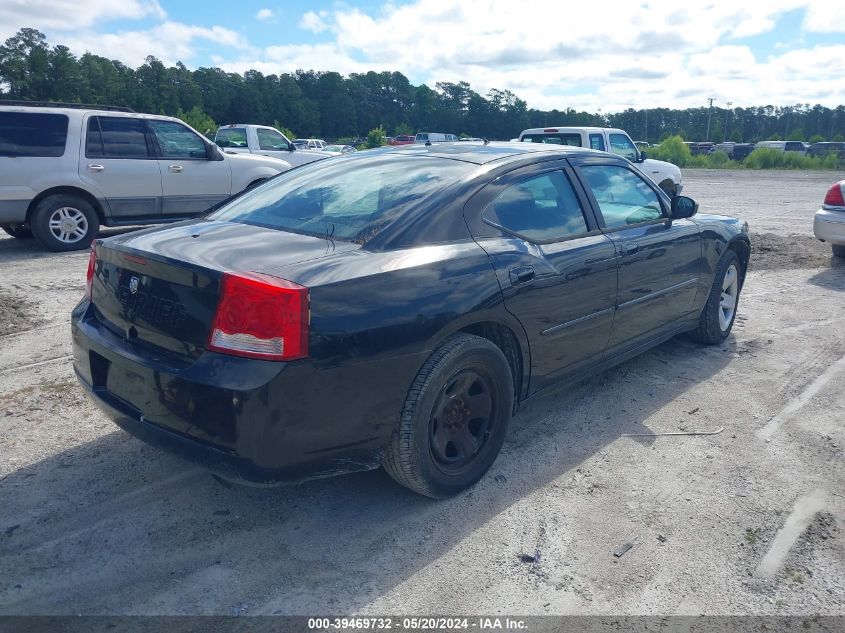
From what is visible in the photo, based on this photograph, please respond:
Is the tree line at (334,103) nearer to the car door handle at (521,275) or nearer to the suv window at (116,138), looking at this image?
the suv window at (116,138)

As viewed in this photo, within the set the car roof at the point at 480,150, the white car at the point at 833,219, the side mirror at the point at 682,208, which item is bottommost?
the white car at the point at 833,219

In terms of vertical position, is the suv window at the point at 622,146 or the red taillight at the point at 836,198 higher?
the suv window at the point at 622,146

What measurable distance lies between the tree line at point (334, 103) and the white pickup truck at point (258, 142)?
35651 millimetres

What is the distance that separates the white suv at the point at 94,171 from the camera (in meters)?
8.99

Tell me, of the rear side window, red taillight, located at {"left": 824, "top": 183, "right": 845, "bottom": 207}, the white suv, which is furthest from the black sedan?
the rear side window

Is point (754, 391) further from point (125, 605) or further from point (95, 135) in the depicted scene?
point (95, 135)

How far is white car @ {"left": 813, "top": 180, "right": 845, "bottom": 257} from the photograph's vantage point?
905cm

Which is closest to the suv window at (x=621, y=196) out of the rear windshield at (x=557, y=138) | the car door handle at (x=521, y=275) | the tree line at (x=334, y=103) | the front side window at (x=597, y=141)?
the car door handle at (x=521, y=275)

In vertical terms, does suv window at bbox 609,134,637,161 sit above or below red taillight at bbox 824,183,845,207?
above

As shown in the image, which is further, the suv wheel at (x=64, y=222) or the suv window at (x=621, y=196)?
the suv wheel at (x=64, y=222)

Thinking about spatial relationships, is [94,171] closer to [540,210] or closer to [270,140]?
[270,140]

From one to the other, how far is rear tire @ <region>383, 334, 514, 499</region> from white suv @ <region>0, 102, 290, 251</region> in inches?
304

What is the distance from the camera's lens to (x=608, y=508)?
11.0ft

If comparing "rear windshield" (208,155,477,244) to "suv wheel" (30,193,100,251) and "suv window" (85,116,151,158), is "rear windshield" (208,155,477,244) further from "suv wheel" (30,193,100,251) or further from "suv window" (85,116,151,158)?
"suv window" (85,116,151,158)
